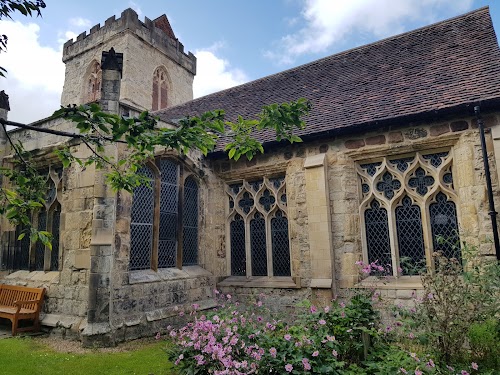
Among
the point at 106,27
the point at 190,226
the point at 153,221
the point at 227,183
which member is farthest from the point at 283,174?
the point at 106,27

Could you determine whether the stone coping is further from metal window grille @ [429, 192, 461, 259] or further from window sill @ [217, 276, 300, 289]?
metal window grille @ [429, 192, 461, 259]

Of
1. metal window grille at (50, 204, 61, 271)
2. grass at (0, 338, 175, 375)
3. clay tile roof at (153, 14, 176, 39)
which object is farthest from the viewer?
clay tile roof at (153, 14, 176, 39)

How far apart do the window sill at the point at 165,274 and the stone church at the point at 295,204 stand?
0.13 feet

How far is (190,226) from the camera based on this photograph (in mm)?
8859

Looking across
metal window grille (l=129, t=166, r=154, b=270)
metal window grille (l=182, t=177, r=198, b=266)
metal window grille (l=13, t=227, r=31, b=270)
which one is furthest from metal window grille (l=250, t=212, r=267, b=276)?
metal window grille (l=13, t=227, r=31, b=270)

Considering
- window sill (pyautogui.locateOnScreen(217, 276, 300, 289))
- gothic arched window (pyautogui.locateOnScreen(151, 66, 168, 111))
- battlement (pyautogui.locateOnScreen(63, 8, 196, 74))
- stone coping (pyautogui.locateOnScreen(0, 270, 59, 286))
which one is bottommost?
window sill (pyautogui.locateOnScreen(217, 276, 300, 289))

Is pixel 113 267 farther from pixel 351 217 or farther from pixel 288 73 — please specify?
pixel 288 73

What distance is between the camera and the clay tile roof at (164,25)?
79.5 ft

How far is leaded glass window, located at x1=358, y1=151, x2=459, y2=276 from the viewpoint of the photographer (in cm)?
702

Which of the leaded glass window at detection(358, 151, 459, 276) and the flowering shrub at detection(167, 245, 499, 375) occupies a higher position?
the leaded glass window at detection(358, 151, 459, 276)

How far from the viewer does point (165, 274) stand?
764cm

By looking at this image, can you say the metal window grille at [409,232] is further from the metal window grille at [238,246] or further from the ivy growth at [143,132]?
the ivy growth at [143,132]

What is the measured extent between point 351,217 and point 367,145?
157 cm

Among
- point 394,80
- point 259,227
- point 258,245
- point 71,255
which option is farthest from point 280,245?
point 394,80
